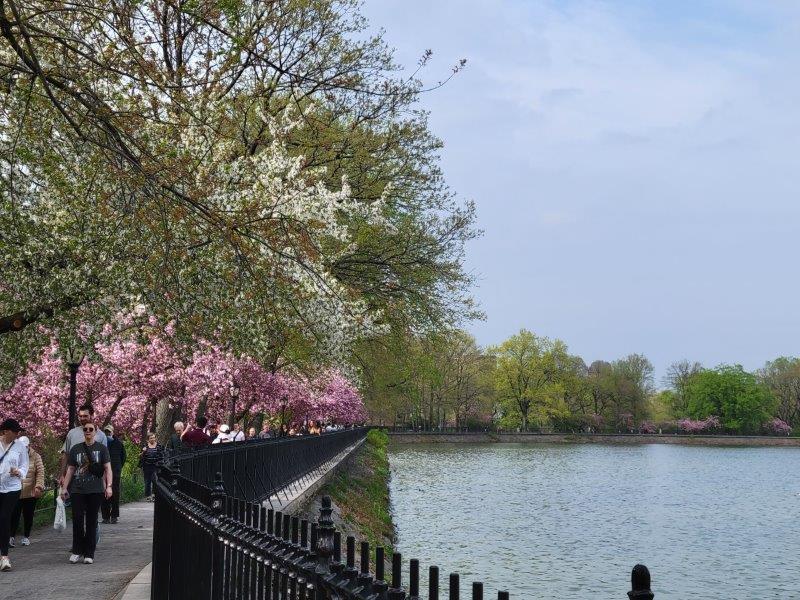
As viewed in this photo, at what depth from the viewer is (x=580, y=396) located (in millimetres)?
148000

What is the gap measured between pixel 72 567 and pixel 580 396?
13871cm

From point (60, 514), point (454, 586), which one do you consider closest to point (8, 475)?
point (60, 514)

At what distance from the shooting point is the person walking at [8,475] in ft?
41.2

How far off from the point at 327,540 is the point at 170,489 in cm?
489

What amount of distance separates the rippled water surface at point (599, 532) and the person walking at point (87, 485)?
763cm

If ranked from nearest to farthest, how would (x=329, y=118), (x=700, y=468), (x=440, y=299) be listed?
(x=329, y=118) → (x=440, y=299) → (x=700, y=468)

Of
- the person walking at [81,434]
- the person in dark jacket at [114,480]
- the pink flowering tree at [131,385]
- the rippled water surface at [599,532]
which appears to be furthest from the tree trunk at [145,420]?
the person walking at [81,434]

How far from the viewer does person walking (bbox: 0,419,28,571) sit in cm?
1255

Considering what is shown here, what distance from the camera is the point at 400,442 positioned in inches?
4660

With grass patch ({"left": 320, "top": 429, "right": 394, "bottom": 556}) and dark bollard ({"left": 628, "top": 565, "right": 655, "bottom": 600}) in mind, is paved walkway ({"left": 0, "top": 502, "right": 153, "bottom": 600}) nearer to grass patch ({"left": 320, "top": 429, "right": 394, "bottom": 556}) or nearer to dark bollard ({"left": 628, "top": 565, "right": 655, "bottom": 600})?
grass patch ({"left": 320, "top": 429, "right": 394, "bottom": 556})

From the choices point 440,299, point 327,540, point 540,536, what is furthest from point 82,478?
point 540,536

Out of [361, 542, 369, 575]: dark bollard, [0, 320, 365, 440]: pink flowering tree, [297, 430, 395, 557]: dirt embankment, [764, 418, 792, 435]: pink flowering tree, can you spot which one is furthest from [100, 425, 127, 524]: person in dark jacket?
[764, 418, 792, 435]: pink flowering tree

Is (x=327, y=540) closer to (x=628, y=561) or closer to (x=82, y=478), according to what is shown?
(x=82, y=478)

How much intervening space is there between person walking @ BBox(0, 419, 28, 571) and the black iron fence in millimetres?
3357
